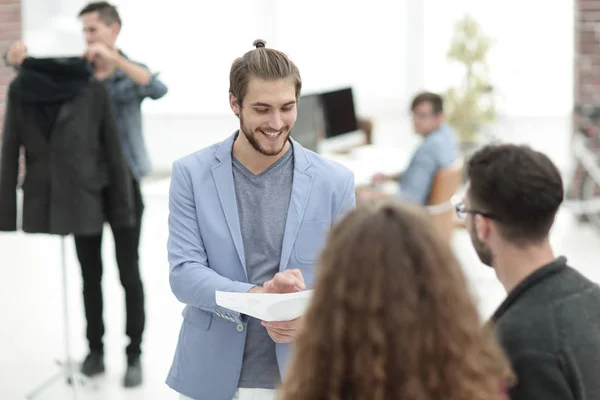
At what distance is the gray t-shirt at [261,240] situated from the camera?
2.13 metres

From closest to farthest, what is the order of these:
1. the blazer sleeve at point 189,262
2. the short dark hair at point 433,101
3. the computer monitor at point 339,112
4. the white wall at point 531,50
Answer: the blazer sleeve at point 189,262
the short dark hair at point 433,101
the computer monitor at point 339,112
the white wall at point 531,50

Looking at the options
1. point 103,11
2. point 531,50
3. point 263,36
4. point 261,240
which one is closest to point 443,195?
point 103,11

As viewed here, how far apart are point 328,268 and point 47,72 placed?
3111 millimetres

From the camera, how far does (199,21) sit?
368 inches

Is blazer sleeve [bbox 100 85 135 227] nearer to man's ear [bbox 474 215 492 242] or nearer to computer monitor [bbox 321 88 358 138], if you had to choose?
man's ear [bbox 474 215 492 242]

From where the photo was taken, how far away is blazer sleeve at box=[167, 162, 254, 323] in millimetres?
2035

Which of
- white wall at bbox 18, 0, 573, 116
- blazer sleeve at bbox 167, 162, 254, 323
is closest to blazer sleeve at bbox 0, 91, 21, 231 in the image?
blazer sleeve at bbox 167, 162, 254, 323

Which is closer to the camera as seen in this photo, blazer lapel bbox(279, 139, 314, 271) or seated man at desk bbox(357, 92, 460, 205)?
blazer lapel bbox(279, 139, 314, 271)

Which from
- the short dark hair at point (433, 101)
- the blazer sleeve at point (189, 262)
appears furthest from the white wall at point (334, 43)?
the blazer sleeve at point (189, 262)

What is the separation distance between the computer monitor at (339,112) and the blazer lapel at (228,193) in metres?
4.07

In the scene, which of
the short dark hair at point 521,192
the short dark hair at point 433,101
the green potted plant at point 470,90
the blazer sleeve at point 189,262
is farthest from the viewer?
the green potted plant at point 470,90

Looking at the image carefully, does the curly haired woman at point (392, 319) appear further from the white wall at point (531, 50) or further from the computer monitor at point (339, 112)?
the white wall at point (531, 50)

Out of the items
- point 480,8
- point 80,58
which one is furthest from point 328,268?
point 480,8

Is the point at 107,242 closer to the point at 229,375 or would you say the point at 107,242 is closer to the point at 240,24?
the point at 240,24
